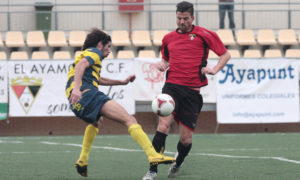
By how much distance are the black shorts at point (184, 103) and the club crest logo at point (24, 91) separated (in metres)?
7.53

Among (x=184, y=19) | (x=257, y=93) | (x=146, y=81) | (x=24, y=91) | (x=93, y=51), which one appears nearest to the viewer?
(x=93, y=51)

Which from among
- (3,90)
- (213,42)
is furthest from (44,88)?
(213,42)

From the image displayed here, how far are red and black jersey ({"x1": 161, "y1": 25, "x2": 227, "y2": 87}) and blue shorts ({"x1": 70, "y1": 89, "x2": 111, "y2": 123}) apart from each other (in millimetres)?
1034

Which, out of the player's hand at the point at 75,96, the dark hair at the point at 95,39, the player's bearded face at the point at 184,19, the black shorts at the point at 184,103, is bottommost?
the black shorts at the point at 184,103

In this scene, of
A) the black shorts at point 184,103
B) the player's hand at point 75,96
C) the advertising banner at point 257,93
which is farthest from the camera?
the advertising banner at point 257,93

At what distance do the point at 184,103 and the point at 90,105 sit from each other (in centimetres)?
119

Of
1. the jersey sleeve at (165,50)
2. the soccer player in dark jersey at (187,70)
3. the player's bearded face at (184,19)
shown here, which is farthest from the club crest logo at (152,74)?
the player's bearded face at (184,19)

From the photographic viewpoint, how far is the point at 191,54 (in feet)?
24.2

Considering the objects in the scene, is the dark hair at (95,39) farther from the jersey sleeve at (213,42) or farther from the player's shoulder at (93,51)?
the jersey sleeve at (213,42)

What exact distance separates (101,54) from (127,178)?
4.49ft

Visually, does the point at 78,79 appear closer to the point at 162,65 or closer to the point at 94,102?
the point at 94,102

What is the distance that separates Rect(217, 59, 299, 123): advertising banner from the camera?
583 inches

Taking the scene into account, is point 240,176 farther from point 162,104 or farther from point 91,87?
point 91,87

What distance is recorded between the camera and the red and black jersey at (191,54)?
7367mm
